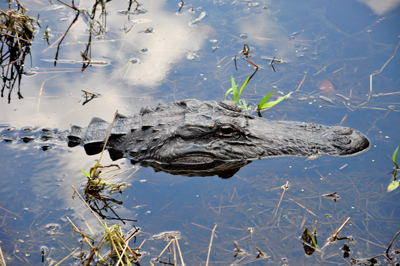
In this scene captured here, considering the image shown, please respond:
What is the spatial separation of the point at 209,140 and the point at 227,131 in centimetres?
24

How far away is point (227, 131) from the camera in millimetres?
4270

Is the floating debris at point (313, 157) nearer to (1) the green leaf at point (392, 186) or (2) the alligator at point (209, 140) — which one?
(2) the alligator at point (209, 140)

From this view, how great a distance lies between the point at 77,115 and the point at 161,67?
161 cm

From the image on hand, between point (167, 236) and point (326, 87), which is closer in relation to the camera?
point (167, 236)

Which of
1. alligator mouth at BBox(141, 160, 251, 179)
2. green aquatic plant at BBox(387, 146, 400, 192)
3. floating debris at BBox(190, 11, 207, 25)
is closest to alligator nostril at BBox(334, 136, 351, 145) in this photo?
green aquatic plant at BBox(387, 146, 400, 192)

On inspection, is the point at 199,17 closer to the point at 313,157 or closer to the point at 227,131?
the point at 227,131

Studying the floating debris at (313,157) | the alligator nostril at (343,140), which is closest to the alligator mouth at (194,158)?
the floating debris at (313,157)

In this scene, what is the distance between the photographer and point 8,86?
215 inches

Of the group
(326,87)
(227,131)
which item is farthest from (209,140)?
(326,87)

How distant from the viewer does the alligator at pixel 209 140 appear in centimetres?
427

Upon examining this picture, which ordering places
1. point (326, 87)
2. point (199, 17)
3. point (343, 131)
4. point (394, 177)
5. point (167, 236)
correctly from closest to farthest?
point (167, 236)
point (394, 177)
point (343, 131)
point (326, 87)
point (199, 17)

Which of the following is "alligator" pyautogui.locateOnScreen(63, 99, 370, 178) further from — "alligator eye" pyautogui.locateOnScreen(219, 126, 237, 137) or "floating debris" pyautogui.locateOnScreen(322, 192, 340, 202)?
"floating debris" pyautogui.locateOnScreen(322, 192, 340, 202)

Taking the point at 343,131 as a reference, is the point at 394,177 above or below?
below

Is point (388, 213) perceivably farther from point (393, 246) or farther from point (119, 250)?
point (119, 250)
